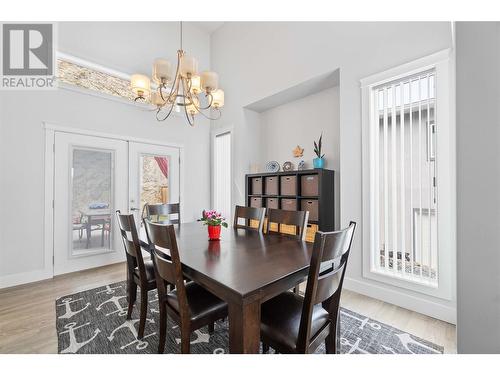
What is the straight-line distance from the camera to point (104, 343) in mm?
1638

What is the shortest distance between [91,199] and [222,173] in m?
2.12

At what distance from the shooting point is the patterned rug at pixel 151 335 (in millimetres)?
1578

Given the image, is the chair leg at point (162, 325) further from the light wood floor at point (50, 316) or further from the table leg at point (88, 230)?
the table leg at point (88, 230)

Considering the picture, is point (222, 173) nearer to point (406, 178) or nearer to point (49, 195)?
point (49, 195)

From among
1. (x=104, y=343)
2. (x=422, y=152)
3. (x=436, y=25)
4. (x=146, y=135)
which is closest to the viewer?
(x=104, y=343)

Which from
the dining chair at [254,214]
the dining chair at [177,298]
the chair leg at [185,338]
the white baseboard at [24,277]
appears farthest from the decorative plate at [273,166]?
the white baseboard at [24,277]

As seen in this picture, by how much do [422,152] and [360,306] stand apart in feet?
5.22

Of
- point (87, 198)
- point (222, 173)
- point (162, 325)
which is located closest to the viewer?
point (162, 325)

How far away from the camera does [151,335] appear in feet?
5.64

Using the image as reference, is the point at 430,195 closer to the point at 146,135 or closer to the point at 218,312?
the point at 218,312

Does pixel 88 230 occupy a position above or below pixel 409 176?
below

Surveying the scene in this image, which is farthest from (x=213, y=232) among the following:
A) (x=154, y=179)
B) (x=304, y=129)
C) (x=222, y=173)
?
(x=222, y=173)

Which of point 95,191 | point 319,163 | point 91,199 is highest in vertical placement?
point 319,163

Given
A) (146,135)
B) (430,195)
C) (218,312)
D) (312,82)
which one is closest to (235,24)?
(312,82)
